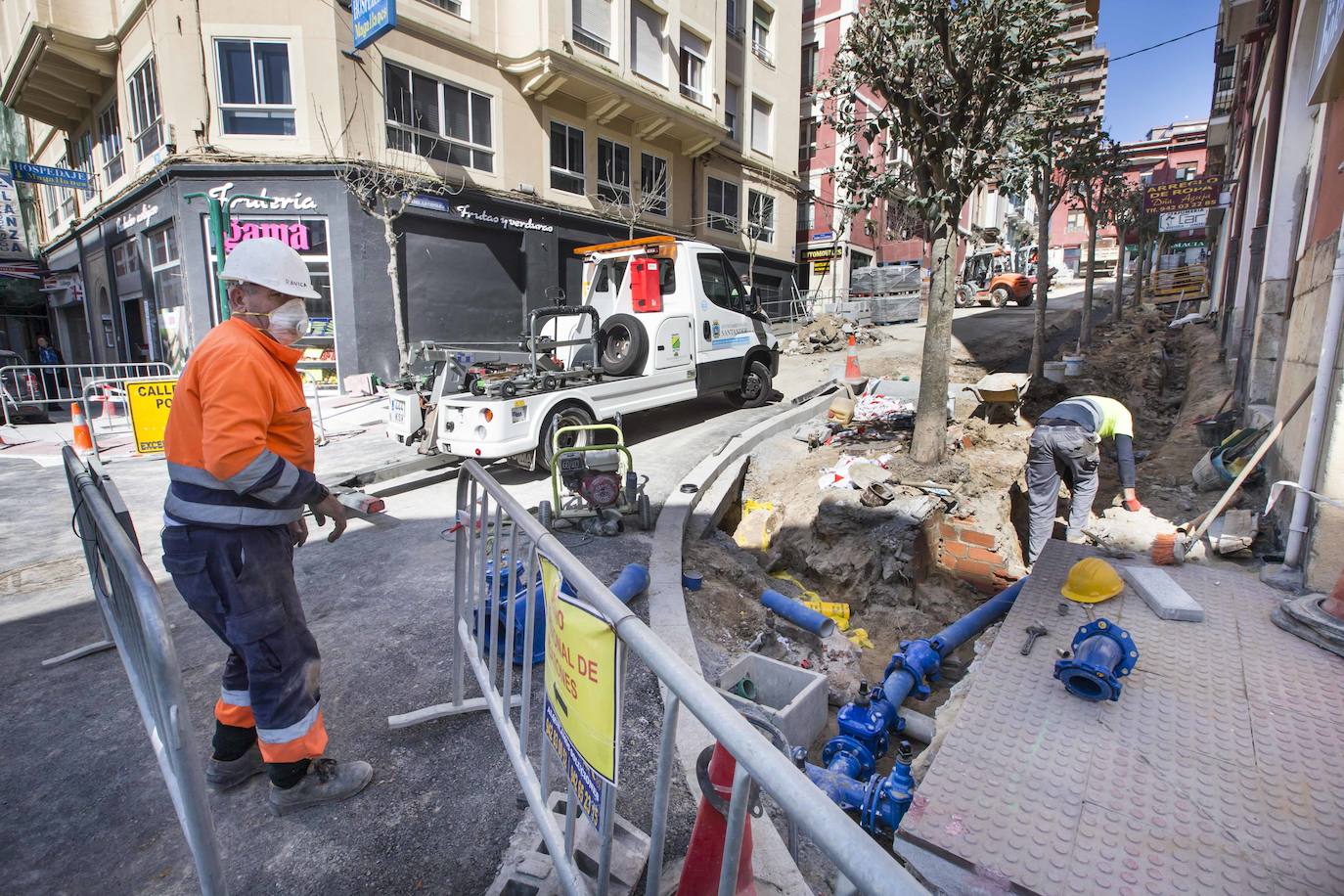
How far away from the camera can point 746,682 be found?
3264 millimetres

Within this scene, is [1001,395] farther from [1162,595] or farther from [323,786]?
[323,786]

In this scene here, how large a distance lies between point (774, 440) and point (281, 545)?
691 centimetres

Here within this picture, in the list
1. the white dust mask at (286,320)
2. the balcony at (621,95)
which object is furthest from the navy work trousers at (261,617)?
the balcony at (621,95)

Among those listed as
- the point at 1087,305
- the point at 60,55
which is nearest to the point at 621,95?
the point at 1087,305

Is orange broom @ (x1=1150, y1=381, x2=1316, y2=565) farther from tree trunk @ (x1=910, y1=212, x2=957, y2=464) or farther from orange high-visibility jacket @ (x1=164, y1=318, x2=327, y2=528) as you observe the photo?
orange high-visibility jacket @ (x1=164, y1=318, x2=327, y2=528)

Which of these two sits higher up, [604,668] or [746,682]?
[604,668]

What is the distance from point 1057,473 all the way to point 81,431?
10.3 meters

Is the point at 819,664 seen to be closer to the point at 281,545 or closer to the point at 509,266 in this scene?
the point at 281,545

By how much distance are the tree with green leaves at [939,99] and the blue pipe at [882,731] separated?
348 centimetres

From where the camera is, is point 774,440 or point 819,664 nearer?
point 819,664

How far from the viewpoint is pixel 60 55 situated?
15.6m

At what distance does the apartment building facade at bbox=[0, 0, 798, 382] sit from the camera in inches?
527

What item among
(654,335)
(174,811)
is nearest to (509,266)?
(654,335)

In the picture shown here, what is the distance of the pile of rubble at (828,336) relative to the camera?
17359mm
